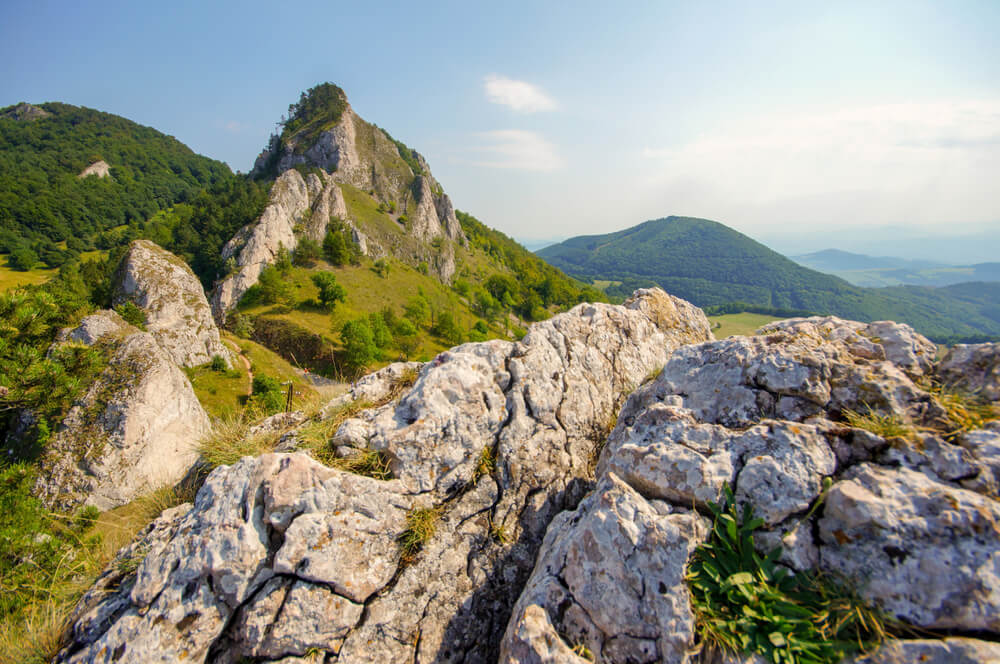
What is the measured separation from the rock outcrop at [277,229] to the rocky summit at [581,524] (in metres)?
54.5

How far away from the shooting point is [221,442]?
212 inches

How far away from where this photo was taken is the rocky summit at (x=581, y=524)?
3.06 metres

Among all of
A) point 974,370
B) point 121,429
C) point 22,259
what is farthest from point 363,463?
point 22,259

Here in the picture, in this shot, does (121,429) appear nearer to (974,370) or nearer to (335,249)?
(974,370)

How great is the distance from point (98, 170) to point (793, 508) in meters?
209

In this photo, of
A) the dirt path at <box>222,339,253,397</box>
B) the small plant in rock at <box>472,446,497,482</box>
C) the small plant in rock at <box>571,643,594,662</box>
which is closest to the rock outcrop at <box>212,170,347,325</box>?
the dirt path at <box>222,339,253,397</box>

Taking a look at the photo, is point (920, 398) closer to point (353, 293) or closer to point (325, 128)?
point (353, 293)

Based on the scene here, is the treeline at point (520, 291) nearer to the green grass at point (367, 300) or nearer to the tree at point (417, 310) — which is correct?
the green grass at point (367, 300)

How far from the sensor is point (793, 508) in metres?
3.43

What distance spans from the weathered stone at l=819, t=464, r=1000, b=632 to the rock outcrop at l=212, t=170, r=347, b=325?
59.0 meters

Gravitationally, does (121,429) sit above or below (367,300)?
below

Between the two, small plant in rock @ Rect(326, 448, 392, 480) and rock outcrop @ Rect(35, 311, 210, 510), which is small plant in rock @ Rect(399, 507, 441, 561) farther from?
rock outcrop @ Rect(35, 311, 210, 510)

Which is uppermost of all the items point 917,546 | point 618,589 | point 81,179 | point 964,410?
point 81,179

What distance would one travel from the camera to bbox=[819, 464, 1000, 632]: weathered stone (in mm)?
2680
